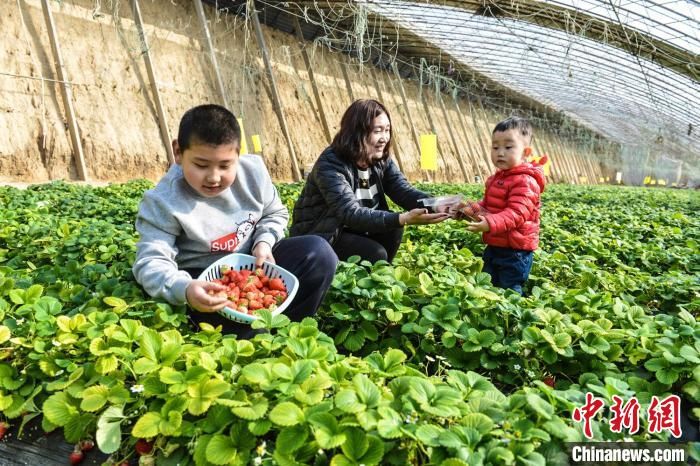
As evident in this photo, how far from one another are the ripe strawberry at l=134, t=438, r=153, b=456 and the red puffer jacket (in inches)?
97.9

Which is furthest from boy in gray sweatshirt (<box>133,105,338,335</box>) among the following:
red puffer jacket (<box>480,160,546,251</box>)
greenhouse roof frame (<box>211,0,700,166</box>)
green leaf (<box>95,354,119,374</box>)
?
greenhouse roof frame (<box>211,0,700,166</box>)

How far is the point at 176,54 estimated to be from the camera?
12.3m

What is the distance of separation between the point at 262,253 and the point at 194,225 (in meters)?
0.33

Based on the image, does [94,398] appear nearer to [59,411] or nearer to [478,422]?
[59,411]

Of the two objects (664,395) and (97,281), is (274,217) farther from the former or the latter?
(664,395)

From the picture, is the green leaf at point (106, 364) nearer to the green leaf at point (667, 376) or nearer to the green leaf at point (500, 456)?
the green leaf at point (500, 456)

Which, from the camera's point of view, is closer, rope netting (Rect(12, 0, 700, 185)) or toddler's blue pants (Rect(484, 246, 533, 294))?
toddler's blue pants (Rect(484, 246, 533, 294))

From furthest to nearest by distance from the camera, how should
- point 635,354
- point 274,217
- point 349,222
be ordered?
point 349,222
point 274,217
point 635,354

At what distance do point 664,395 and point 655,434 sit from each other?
0.91ft

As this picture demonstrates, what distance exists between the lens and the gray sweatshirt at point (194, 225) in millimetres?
1976

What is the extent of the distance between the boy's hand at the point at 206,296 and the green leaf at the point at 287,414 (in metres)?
0.72

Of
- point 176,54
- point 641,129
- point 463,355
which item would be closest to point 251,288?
→ point 463,355

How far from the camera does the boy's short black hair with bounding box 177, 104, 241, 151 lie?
6.47 ft

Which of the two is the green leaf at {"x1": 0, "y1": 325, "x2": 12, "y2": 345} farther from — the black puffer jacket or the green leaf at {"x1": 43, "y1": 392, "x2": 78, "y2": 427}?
the black puffer jacket
